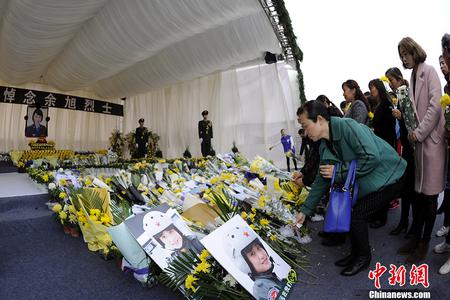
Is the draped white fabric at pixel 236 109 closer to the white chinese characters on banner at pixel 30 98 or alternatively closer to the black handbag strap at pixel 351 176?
the white chinese characters on banner at pixel 30 98

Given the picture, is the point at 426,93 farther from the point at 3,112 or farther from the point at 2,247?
the point at 3,112

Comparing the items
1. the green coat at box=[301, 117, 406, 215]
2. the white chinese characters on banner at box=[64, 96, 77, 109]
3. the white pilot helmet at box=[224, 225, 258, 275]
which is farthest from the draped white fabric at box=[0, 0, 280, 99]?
the white pilot helmet at box=[224, 225, 258, 275]

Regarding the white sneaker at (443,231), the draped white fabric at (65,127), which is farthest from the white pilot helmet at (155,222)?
the draped white fabric at (65,127)

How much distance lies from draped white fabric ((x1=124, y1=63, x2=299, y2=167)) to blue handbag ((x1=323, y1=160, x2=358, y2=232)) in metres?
5.66

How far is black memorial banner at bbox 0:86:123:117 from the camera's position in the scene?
29.5 ft

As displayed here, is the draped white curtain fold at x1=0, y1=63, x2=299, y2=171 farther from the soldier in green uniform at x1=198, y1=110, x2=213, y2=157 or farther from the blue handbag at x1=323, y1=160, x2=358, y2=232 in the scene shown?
the blue handbag at x1=323, y1=160, x2=358, y2=232

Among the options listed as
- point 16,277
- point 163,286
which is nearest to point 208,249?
point 163,286

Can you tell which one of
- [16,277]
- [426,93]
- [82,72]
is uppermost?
[82,72]

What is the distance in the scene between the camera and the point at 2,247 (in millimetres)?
1653

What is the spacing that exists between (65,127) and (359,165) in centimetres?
1112

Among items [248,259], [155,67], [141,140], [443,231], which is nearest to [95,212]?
[248,259]

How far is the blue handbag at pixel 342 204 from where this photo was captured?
1.27m

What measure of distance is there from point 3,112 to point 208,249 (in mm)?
10754

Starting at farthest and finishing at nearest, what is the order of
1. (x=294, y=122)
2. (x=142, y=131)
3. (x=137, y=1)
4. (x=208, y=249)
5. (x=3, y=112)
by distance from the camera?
(x=3, y=112), (x=142, y=131), (x=294, y=122), (x=137, y=1), (x=208, y=249)
